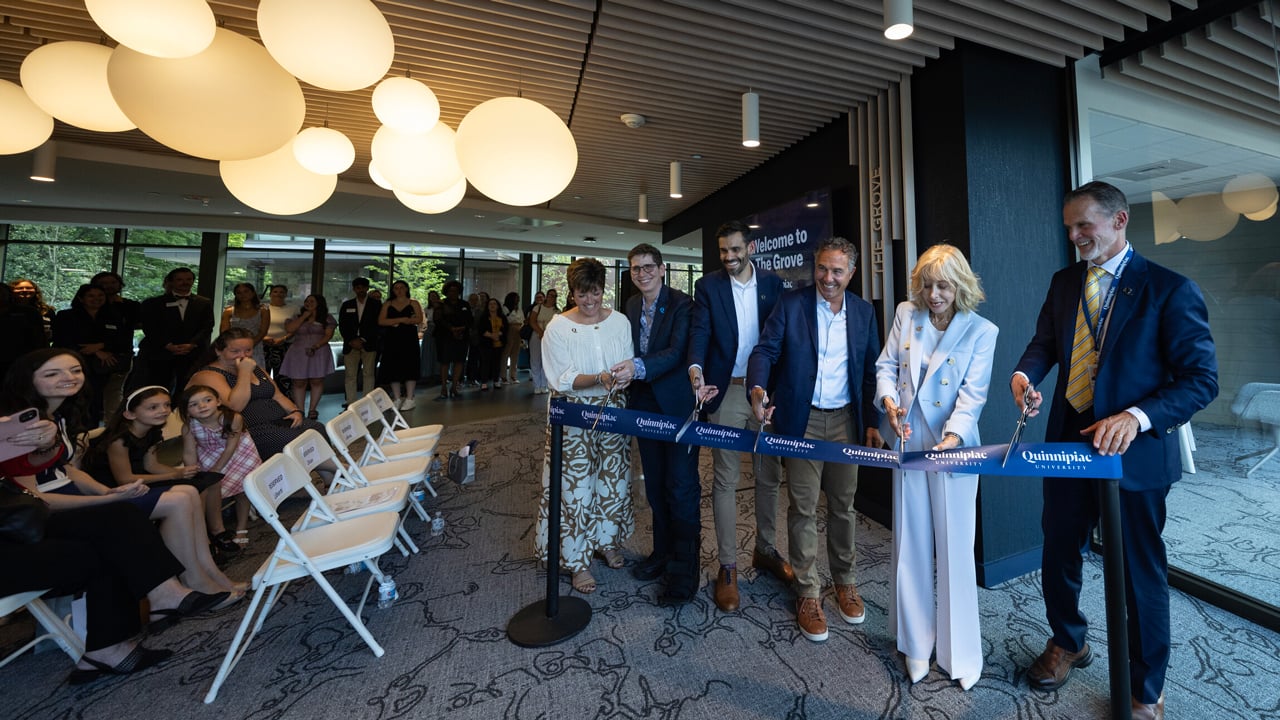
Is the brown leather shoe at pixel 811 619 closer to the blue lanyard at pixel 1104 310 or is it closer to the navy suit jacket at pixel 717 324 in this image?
the navy suit jacket at pixel 717 324

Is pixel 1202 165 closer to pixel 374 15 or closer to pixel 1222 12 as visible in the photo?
pixel 1222 12

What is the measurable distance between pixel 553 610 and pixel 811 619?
119 centimetres

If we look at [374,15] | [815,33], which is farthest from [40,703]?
[815,33]

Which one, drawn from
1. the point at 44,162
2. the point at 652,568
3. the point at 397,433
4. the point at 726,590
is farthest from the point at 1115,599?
the point at 44,162

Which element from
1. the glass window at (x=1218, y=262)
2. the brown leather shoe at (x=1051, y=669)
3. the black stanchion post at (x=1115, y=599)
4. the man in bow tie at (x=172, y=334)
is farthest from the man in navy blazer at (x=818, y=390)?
the man in bow tie at (x=172, y=334)

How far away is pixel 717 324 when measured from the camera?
8.29ft

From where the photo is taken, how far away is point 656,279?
2.61m

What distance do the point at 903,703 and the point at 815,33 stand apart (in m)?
3.34

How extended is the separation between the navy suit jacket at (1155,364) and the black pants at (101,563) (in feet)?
12.5

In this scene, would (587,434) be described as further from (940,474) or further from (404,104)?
(404,104)

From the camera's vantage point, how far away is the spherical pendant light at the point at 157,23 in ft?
4.93

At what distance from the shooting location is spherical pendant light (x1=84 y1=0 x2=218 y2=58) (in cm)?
150

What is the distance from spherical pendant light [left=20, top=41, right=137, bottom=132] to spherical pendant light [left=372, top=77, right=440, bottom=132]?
1.01 m

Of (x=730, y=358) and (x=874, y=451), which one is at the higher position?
(x=730, y=358)
